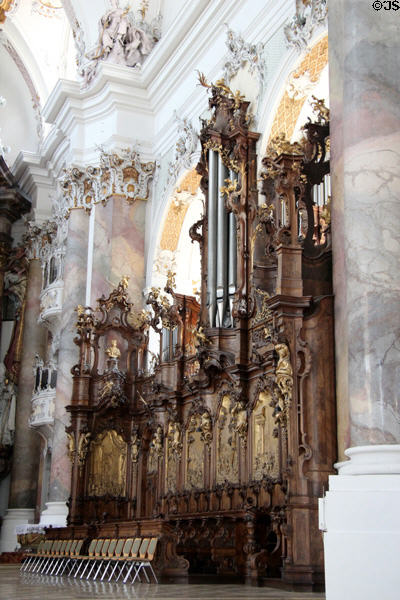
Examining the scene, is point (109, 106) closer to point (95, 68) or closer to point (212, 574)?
point (95, 68)

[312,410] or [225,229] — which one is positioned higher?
[225,229]

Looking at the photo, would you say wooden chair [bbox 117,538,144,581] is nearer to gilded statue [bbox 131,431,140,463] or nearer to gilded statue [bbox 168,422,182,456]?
gilded statue [bbox 168,422,182,456]

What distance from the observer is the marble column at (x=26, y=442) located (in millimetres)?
21234

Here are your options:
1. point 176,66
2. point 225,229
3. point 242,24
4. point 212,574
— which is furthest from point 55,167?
point 212,574

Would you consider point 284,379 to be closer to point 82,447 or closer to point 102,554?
point 102,554

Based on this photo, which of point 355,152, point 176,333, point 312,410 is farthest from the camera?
point 176,333

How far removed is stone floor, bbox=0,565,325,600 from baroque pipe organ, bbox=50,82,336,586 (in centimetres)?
48

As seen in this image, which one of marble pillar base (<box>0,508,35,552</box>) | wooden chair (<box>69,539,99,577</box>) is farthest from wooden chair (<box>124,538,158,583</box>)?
marble pillar base (<box>0,508,35,552</box>)

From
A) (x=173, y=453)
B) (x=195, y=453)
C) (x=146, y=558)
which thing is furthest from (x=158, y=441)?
(x=146, y=558)

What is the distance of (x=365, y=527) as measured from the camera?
658cm

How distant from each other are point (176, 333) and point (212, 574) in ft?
16.1

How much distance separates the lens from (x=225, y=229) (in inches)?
506

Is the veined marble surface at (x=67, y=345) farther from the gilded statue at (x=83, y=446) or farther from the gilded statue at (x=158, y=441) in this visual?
the gilded statue at (x=158, y=441)

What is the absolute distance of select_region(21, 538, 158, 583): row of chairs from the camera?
33.4 ft
